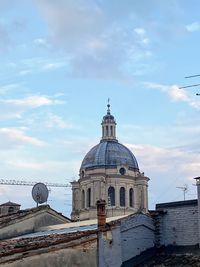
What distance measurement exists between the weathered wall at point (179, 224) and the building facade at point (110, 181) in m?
46.3

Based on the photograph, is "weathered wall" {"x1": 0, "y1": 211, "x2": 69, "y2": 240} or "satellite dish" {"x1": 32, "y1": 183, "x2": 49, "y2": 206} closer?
"weathered wall" {"x1": 0, "y1": 211, "x2": 69, "y2": 240}

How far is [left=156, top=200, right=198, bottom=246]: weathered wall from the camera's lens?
26.0 metres

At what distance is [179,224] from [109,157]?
51590 millimetres

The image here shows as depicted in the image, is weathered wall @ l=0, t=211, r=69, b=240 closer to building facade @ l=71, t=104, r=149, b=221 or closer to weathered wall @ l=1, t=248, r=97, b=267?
weathered wall @ l=1, t=248, r=97, b=267

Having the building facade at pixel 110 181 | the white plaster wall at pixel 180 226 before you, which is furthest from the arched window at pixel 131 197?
the white plaster wall at pixel 180 226

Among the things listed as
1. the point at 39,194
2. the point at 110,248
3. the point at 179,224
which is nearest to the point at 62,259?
the point at 110,248

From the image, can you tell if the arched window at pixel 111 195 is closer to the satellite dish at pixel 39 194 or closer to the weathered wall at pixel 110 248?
the satellite dish at pixel 39 194

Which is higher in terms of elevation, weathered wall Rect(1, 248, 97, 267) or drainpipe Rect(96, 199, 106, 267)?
drainpipe Rect(96, 199, 106, 267)

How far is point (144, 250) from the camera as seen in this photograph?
88.8 feet

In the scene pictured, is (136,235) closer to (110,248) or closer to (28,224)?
(110,248)

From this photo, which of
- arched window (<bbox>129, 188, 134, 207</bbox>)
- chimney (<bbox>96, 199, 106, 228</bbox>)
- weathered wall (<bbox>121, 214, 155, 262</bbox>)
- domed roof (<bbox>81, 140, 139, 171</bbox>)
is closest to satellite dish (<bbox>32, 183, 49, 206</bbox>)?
chimney (<bbox>96, 199, 106, 228</bbox>)

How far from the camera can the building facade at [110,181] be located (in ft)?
248

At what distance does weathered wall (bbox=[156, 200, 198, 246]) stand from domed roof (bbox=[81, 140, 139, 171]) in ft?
163

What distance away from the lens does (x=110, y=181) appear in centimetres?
7681
